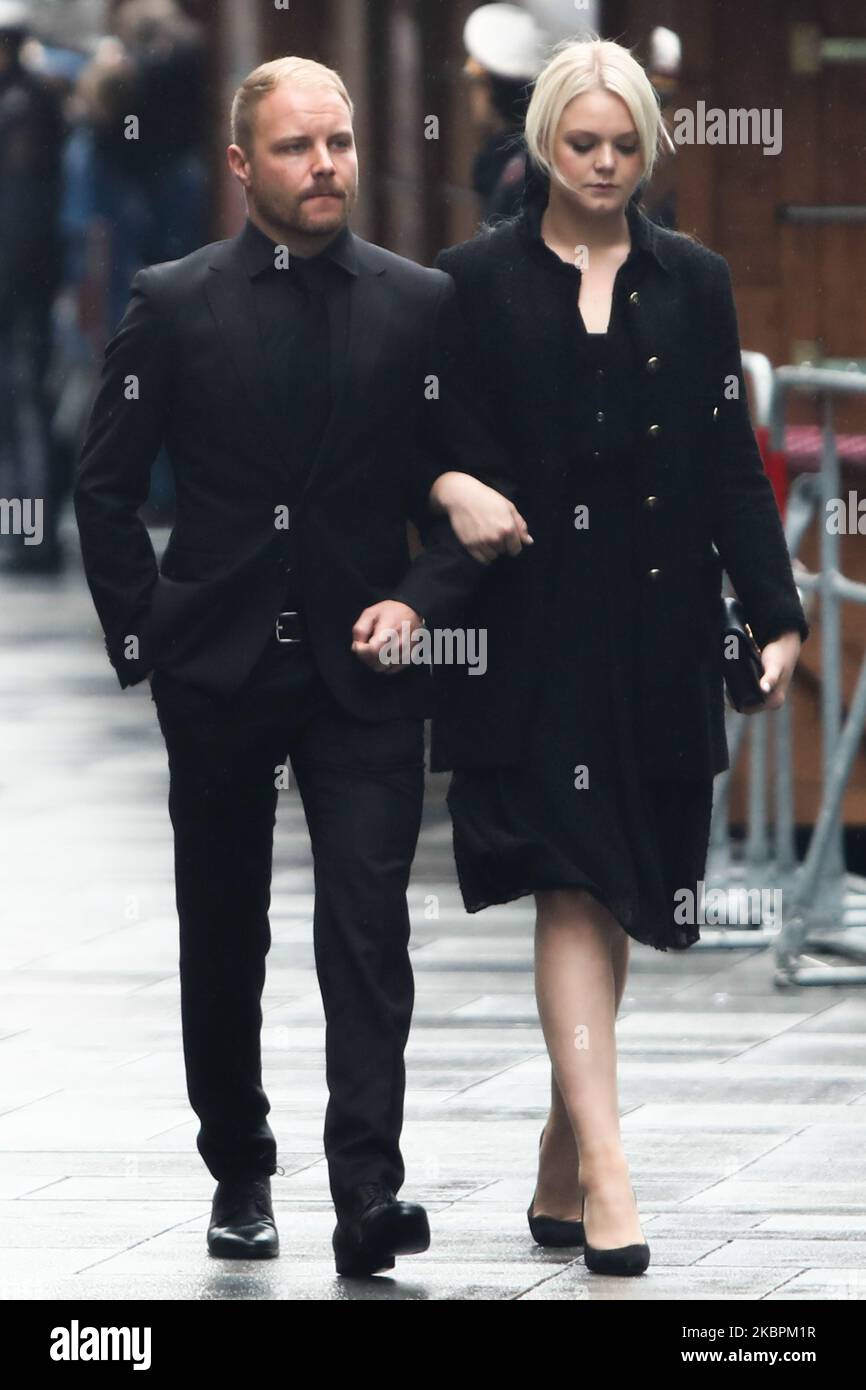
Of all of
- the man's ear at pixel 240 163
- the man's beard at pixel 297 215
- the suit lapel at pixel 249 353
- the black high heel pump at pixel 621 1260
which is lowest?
the black high heel pump at pixel 621 1260

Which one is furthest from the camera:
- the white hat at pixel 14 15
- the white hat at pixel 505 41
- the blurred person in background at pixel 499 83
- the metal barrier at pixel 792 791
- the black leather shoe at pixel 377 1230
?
the white hat at pixel 14 15

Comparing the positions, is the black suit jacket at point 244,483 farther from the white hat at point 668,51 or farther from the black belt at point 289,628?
the white hat at point 668,51

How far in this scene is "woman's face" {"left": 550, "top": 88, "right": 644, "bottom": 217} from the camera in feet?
17.2

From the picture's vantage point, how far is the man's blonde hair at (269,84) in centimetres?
521

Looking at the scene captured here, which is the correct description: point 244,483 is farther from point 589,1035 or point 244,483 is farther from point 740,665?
point 589,1035

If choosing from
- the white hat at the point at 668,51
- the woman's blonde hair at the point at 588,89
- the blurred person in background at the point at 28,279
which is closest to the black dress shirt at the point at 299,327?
the woman's blonde hair at the point at 588,89

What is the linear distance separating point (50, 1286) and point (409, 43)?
9900 millimetres

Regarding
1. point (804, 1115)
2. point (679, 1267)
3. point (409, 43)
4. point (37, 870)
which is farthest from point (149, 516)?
point (679, 1267)

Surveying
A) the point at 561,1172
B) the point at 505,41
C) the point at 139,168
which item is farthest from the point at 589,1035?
the point at 139,168

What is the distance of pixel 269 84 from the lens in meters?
5.21

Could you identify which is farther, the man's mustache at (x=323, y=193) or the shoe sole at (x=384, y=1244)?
the man's mustache at (x=323, y=193)

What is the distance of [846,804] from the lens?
9164 mm

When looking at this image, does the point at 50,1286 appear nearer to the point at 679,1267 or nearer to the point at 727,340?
the point at 679,1267

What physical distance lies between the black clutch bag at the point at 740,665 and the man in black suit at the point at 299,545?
0.38 metres
